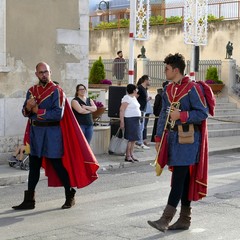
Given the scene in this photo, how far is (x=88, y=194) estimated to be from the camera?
982 centimetres

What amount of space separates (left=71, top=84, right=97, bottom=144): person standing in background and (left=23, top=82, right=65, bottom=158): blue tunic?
11.5 feet

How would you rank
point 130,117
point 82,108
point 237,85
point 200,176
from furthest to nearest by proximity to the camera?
point 237,85 → point 130,117 → point 82,108 → point 200,176

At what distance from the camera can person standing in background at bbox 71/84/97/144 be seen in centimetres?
1210

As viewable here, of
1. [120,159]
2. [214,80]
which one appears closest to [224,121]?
[214,80]

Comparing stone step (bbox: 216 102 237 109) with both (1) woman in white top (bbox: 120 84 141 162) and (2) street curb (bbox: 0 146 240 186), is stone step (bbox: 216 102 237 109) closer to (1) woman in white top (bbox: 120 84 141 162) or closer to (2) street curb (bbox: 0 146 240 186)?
(2) street curb (bbox: 0 146 240 186)

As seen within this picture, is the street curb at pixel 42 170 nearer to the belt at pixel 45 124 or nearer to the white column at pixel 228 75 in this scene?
the belt at pixel 45 124

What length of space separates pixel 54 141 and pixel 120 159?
17.5 feet

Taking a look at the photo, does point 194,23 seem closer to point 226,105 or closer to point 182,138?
point 226,105

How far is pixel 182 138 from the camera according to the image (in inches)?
285

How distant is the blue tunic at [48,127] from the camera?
8.43 metres

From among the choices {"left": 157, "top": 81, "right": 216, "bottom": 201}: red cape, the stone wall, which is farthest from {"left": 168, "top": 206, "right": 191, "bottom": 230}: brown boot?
the stone wall

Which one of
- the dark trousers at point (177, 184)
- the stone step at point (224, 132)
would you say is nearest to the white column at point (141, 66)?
the stone step at point (224, 132)

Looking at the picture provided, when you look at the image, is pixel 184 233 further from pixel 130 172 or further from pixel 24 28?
pixel 24 28

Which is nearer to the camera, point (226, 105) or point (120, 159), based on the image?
point (120, 159)
